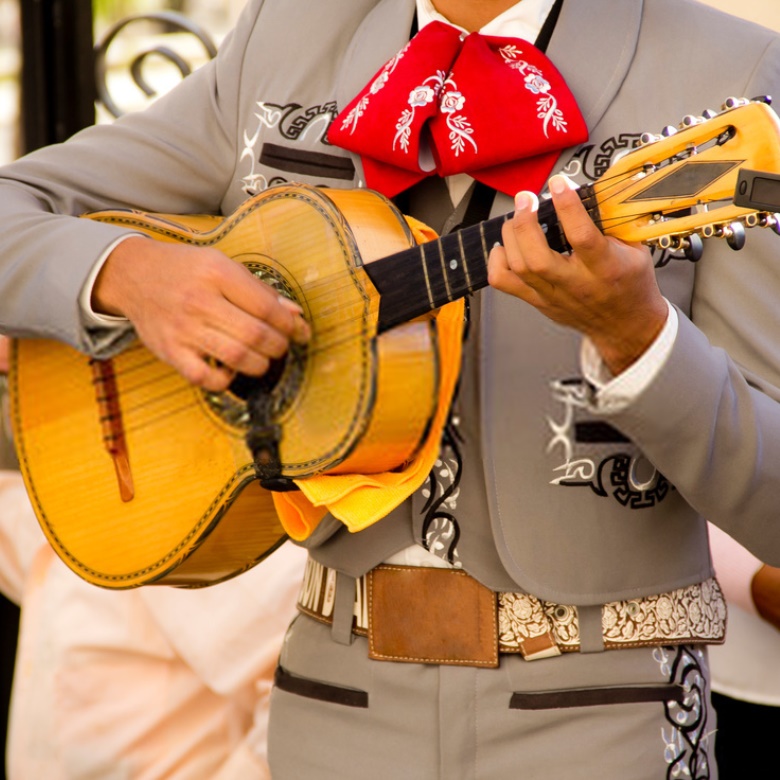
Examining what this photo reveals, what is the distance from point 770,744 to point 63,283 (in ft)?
5.59

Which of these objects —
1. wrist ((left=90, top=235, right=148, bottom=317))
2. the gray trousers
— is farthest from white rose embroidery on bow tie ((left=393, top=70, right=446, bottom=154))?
the gray trousers

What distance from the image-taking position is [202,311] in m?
1.38

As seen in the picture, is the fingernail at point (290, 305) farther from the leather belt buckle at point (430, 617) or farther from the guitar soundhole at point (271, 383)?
the leather belt buckle at point (430, 617)

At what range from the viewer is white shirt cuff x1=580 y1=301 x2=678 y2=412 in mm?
1208

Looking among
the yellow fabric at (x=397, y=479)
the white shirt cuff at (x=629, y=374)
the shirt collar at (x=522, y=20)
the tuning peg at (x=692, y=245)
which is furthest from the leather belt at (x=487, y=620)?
the shirt collar at (x=522, y=20)

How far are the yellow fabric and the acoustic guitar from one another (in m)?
0.02

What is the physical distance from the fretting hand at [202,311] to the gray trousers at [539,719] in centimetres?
40

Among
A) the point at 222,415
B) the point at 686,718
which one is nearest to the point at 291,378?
the point at 222,415

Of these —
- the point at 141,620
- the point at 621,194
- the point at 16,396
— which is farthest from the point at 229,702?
the point at 621,194

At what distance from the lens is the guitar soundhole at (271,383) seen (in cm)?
139

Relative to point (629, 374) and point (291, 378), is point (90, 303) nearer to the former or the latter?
point (291, 378)

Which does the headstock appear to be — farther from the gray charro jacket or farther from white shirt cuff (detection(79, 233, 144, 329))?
white shirt cuff (detection(79, 233, 144, 329))

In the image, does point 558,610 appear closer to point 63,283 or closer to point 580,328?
point 580,328

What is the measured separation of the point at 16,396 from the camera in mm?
1731
